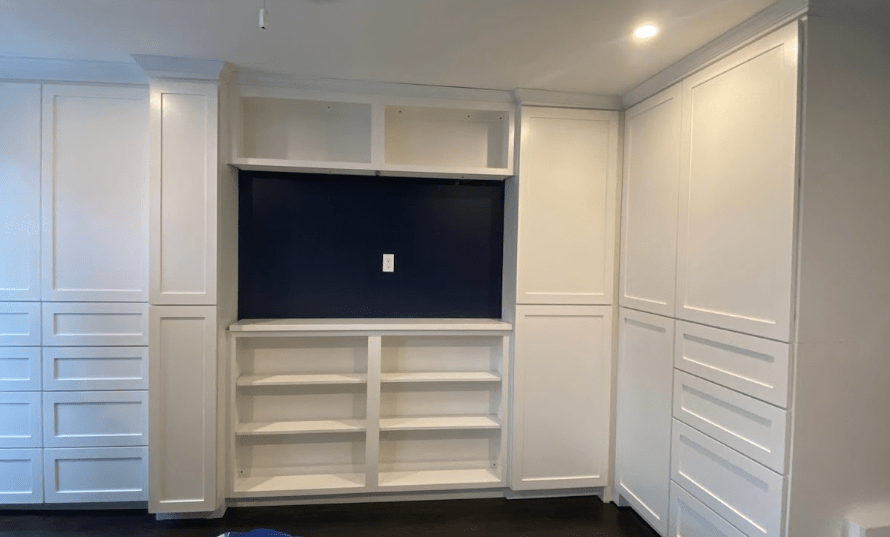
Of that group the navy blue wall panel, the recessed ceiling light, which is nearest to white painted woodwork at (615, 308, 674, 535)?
the navy blue wall panel

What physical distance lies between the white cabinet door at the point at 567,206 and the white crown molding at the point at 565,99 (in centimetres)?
4

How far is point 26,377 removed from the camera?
261 cm

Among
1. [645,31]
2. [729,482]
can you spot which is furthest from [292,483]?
[645,31]

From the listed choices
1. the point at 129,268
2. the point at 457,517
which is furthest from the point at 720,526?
the point at 129,268

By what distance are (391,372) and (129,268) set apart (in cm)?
161

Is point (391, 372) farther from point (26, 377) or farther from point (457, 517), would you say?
point (26, 377)

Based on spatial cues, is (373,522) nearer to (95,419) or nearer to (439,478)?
(439,478)

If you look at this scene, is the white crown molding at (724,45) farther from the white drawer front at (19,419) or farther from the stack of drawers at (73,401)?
A: the white drawer front at (19,419)

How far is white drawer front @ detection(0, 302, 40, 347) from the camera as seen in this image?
8.45ft

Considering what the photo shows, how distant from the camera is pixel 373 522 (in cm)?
270

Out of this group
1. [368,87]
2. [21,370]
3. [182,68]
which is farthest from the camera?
[368,87]

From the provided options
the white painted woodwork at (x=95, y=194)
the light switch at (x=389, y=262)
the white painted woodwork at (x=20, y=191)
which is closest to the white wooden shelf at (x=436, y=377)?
the light switch at (x=389, y=262)

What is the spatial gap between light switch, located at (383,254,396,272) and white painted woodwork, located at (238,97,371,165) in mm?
612

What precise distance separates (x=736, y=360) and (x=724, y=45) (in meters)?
1.34
